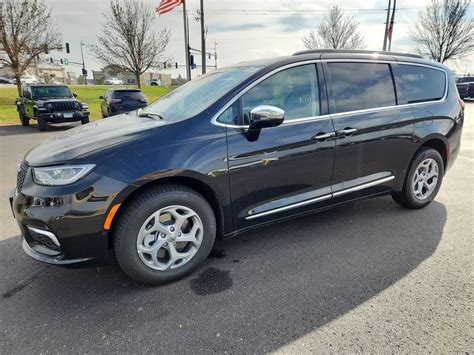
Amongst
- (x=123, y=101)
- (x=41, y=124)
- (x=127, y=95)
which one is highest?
(x=127, y=95)

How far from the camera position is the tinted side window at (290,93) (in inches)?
113

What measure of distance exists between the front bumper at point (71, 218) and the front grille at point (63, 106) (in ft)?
36.6

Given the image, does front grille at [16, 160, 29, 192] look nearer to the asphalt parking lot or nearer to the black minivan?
the black minivan

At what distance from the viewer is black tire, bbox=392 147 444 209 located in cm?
384

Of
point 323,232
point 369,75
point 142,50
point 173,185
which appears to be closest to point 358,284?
point 323,232

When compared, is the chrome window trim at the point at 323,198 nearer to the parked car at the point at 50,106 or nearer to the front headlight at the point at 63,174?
the front headlight at the point at 63,174

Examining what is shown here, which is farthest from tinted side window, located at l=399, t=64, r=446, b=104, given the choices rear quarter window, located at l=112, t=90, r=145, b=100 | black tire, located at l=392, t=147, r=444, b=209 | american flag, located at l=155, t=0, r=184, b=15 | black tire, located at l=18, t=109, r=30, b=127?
american flag, located at l=155, t=0, r=184, b=15

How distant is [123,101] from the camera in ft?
46.8

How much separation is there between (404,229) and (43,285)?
3518 millimetres

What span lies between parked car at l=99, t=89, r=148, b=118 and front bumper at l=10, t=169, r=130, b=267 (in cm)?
1229

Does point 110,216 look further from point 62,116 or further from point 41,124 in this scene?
point 41,124

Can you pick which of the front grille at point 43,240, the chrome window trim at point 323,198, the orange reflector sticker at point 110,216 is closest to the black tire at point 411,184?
the chrome window trim at point 323,198

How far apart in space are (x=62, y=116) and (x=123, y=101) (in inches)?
113

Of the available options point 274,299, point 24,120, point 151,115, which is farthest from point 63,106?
point 274,299
